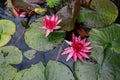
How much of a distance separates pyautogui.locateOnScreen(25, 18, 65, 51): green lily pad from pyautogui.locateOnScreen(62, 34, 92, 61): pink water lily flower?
0.10m

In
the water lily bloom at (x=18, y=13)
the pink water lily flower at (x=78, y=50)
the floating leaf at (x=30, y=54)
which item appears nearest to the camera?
the pink water lily flower at (x=78, y=50)

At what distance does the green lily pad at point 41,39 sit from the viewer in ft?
5.38

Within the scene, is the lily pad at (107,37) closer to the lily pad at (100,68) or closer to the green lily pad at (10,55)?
the lily pad at (100,68)

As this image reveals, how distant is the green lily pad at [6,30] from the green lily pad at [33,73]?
0.30 m

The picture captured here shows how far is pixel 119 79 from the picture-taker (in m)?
1.43

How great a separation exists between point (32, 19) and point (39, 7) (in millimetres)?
109

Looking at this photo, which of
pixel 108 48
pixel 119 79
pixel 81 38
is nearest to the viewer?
pixel 119 79

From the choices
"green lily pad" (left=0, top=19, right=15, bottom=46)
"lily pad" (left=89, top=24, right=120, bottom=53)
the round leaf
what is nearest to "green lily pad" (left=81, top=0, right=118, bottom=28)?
"lily pad" (left=89, top=24, right=120, bottom=53)

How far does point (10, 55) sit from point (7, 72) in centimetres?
13

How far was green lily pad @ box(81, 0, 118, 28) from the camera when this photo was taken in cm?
168

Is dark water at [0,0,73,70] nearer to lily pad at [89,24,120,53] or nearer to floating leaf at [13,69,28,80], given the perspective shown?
floating leaf at [13,69,28,80]

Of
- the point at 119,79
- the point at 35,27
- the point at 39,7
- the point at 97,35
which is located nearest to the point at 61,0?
the point at 39,7

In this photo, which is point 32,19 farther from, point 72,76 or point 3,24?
point 72,76

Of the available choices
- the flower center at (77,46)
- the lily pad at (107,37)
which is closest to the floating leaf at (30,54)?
the flower center at (77,46)
